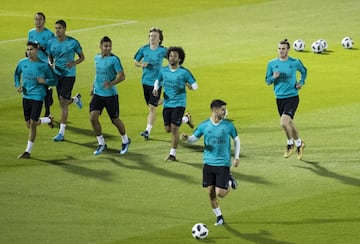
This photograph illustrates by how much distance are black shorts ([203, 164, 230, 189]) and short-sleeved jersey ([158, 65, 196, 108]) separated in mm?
4938

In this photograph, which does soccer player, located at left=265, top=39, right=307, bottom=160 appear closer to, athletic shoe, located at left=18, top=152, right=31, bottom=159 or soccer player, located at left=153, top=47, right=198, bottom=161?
Result: soccer player, located at left=153, top=47, right=198, bottom=161

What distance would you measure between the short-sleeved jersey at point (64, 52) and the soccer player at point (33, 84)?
2423mm

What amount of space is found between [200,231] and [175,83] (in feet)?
21.6

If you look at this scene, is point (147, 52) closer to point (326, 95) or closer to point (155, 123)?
point (155, 123)

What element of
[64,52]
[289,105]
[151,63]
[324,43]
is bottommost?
[289,105]

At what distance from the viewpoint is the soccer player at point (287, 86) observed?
25609 millimetres

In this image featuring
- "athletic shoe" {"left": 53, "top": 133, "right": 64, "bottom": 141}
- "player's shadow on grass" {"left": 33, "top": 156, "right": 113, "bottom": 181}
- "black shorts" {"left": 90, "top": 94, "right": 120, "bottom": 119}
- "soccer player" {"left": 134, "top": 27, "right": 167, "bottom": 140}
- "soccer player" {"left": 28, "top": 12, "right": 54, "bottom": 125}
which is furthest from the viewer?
"soccer player" {"left": 28, "top": 12, "right": 54, "bottom": 125}

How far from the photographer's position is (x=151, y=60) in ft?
91.4

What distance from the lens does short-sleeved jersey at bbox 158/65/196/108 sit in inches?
994

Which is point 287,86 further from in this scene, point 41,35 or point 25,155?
point 41,35

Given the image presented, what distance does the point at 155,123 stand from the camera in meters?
29.4

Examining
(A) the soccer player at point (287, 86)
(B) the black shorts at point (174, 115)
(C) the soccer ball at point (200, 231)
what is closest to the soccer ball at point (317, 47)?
(A) the soccer player at point (287, 86)

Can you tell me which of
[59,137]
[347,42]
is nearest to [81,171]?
[59,137]

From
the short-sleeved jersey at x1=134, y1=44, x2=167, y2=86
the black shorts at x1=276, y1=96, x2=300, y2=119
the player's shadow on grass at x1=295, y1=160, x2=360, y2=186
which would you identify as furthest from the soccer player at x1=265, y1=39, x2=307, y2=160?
the short-sleeved jersey at x1=134, y1=44, x2=167, y2=86
